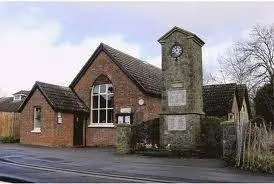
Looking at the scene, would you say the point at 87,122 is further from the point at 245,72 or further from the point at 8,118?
the point at 245,72

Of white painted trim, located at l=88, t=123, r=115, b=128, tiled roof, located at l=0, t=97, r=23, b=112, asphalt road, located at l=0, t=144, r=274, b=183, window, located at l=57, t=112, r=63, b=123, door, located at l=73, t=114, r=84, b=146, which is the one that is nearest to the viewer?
asphalt road, located at l=0, t=144, r=274, b=183

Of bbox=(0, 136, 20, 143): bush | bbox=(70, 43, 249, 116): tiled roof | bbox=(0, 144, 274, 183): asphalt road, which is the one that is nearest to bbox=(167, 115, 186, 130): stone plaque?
bbox=(0, 144, 274, 183): asphalt road

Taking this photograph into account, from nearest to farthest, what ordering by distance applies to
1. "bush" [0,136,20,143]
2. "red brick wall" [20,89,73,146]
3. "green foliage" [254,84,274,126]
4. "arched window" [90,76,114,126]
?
"red brick wall" [20,89,73,146] < "arched window" [90,76,114,126] < "bush" [0,136,20,143] < "green foliage" [254,84,274,126]

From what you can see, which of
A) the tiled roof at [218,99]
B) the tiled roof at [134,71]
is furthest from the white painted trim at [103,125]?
the tiled roof at [218,99]

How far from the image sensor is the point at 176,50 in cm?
2159

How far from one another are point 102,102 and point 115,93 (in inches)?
60.4

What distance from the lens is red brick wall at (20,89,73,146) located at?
86.4 feet

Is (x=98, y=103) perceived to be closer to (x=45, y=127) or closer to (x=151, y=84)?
(x=151, y=84)

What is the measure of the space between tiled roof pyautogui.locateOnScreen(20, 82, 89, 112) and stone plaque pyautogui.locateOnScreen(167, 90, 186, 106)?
337 inches

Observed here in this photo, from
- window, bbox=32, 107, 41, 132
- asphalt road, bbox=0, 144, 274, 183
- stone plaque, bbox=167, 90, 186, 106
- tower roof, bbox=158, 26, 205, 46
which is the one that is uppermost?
tower roof, bbox=158, 26, 205, 46

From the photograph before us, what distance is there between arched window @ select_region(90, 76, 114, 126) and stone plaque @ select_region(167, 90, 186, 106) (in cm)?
752

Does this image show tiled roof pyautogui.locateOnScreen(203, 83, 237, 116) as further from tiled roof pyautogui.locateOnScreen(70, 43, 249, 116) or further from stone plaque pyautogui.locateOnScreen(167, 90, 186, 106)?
stone plaque pyautogui.locateOnScreen(167, 90, 186, 106)

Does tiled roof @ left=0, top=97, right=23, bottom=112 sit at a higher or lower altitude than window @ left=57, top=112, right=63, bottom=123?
higher

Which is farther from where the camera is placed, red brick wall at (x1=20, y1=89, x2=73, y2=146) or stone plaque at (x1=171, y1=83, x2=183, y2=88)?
red brick wall at (x1=20, y1=89, x2=73, y2=146)
